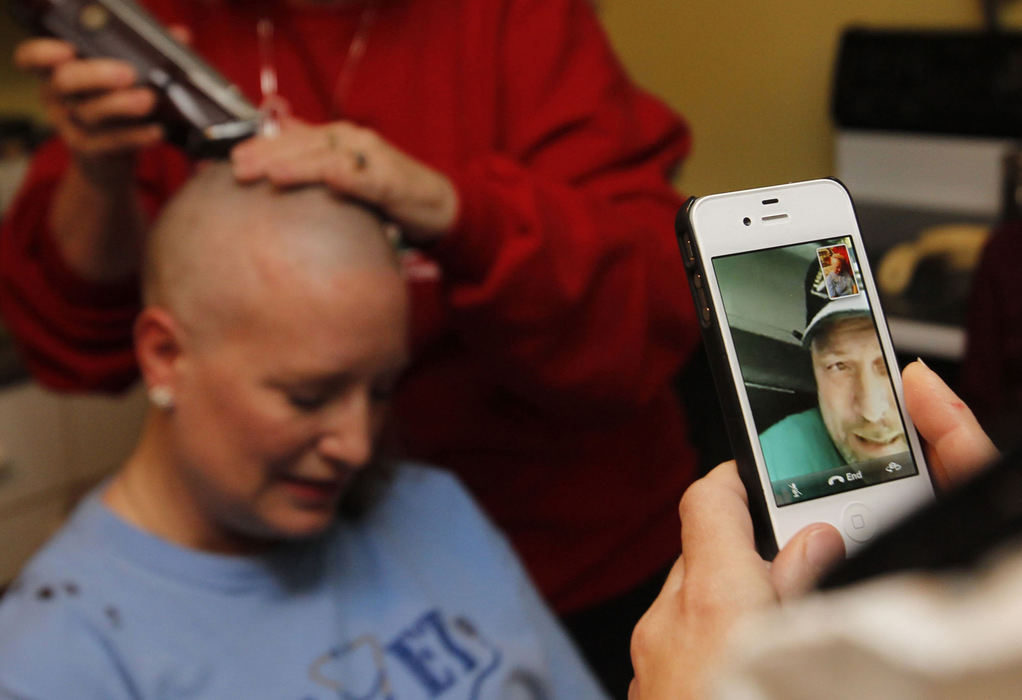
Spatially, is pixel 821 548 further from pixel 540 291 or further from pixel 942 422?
pixel 540 291

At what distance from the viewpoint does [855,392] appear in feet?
1.33

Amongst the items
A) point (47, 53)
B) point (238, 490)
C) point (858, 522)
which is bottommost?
point (238, 490)

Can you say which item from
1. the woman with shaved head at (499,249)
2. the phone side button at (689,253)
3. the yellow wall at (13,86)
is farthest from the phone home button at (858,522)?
the yellow wall at (13,86)

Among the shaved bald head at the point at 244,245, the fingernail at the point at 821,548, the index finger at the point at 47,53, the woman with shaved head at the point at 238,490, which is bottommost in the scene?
the woman with shaved head at the point at 238,490

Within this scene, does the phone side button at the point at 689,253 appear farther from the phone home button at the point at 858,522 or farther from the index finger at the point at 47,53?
the index finger at the point at 47,53

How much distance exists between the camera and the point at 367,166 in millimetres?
748

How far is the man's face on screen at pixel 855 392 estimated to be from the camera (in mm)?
400

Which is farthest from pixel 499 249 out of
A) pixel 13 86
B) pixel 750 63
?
pixel 13 86

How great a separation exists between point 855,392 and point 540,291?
0.43 m

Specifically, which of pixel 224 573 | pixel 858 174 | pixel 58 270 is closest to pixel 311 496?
pixel 224 573

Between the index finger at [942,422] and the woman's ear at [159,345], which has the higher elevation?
the index finger at [942,422]

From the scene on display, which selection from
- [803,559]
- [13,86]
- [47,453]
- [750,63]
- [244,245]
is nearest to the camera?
[803,559]

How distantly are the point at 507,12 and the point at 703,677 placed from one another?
2.42ft

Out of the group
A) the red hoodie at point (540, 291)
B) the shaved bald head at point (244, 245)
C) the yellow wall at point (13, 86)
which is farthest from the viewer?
the yellow wall at point (13, 86)
